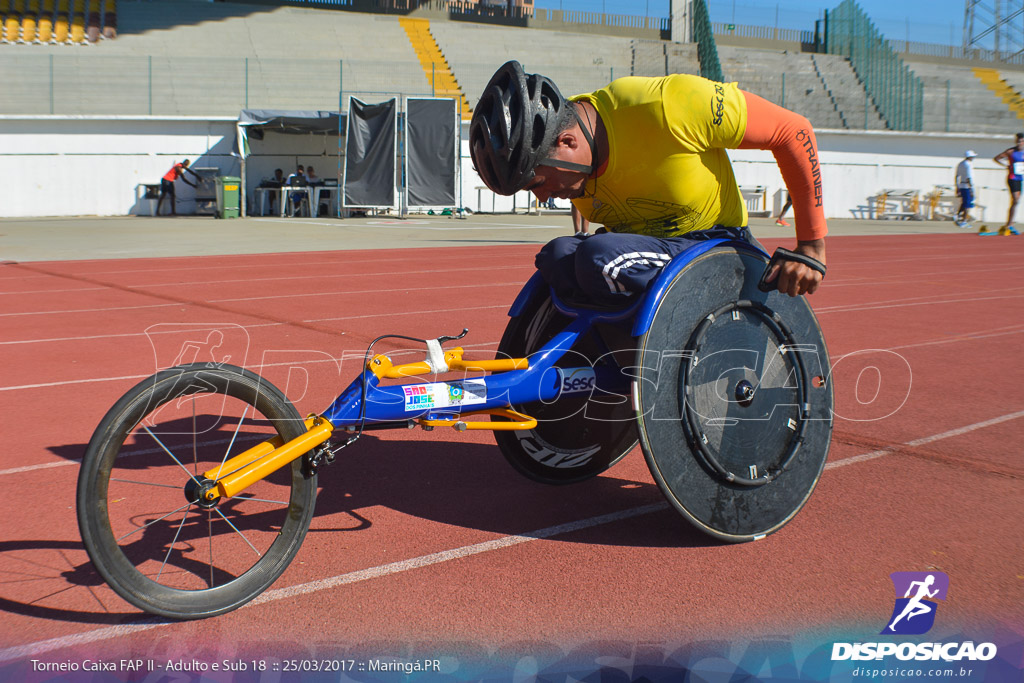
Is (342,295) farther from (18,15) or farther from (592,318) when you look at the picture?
(18,15)

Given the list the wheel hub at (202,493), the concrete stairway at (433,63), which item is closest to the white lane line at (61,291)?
the wheel hub at (202,493)

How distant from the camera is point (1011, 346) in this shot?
7199 millimetres

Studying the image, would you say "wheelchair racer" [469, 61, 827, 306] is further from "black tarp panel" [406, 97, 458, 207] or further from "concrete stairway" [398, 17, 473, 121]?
"concrete stairway" [398, 17, 473, 121]

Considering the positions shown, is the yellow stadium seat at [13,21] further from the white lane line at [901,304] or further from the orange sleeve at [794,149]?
the orange sleeve at [794,149]

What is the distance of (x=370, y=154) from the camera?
23.5 meters

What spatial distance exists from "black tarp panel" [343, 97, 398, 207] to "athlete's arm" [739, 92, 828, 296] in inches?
813

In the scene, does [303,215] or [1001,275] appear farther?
[303,215]

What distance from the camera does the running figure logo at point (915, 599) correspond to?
8.51ft

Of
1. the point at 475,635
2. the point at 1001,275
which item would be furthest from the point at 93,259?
the point at 1001,275

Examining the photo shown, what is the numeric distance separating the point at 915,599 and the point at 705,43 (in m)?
39.0

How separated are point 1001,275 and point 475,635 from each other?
1271cm

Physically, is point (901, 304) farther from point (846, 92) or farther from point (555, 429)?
point (846, 92)

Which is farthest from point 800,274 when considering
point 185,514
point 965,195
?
point 965,195

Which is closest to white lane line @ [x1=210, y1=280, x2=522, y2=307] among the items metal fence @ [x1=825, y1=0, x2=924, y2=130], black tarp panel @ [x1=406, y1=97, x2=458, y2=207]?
black tarp panel @ [x1=406, y1=97, x2=458, y2=207]
